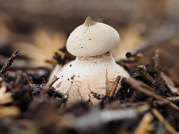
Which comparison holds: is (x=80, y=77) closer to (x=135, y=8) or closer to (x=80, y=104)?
(x=80, y=104)

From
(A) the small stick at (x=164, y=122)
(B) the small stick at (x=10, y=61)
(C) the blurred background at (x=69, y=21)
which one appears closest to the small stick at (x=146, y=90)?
(A) the small stick at (x=164, y=122)

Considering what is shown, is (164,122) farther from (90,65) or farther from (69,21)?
(69,21)

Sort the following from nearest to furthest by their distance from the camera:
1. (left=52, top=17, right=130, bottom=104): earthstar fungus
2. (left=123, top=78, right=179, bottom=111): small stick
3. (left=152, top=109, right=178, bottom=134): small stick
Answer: (left=152, top=109, right=178, bottom=134): small stick
(left=123, top=78, right=179, bottom=111): small stick
(left=52, top=17, right=130, bottom=104): earthstar fungus

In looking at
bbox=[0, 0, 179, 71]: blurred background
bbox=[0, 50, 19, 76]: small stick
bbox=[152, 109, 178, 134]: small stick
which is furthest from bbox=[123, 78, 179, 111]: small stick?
bbox=[0, 0, 179, 71]: blurred background

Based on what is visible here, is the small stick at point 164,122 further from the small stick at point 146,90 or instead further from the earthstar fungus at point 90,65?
the earthstar fungus at point 90,65

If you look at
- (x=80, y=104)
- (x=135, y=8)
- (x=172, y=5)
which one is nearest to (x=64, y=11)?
(x=135, y=8)

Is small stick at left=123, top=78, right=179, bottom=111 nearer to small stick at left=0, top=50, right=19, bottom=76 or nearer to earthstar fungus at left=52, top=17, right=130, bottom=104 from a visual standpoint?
earthstar fungus at left=52, top=17, right=130, bottom=104
